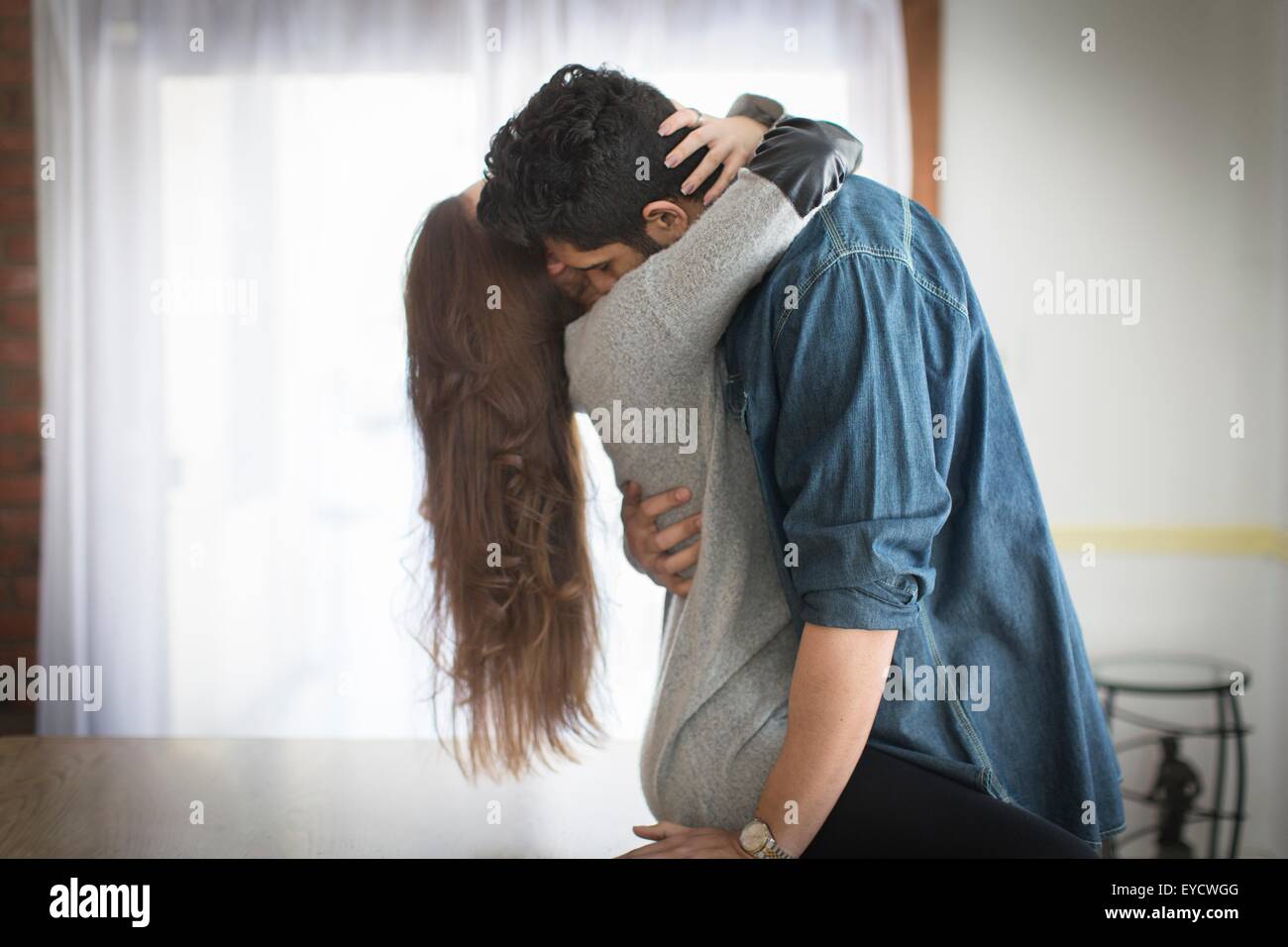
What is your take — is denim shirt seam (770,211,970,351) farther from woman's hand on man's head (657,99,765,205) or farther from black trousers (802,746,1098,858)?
black trousers (802,746,1098,858)

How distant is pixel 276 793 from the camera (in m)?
1.23

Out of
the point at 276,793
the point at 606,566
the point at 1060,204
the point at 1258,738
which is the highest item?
the point at 1060,204

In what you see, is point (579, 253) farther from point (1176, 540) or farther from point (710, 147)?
point (1176, 540)

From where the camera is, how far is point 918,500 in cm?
70

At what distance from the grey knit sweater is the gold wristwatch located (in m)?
0.04

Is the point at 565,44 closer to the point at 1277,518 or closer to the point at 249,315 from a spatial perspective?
the point at 249,315

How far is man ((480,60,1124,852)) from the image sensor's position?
698mm

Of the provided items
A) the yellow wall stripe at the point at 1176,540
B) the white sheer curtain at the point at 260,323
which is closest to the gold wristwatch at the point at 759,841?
the white sheer curtain at the point at 260,323

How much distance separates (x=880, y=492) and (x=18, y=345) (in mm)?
1801

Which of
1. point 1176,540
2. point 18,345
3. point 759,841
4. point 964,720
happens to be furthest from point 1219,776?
point 18,345

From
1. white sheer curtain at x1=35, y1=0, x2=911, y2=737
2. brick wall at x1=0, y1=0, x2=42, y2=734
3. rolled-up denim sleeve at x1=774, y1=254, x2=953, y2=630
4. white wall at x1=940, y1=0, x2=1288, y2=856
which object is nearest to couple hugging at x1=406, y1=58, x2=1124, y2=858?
rolled-up denim sleeve at x1=774, y1=254, x2=953, y2=630
